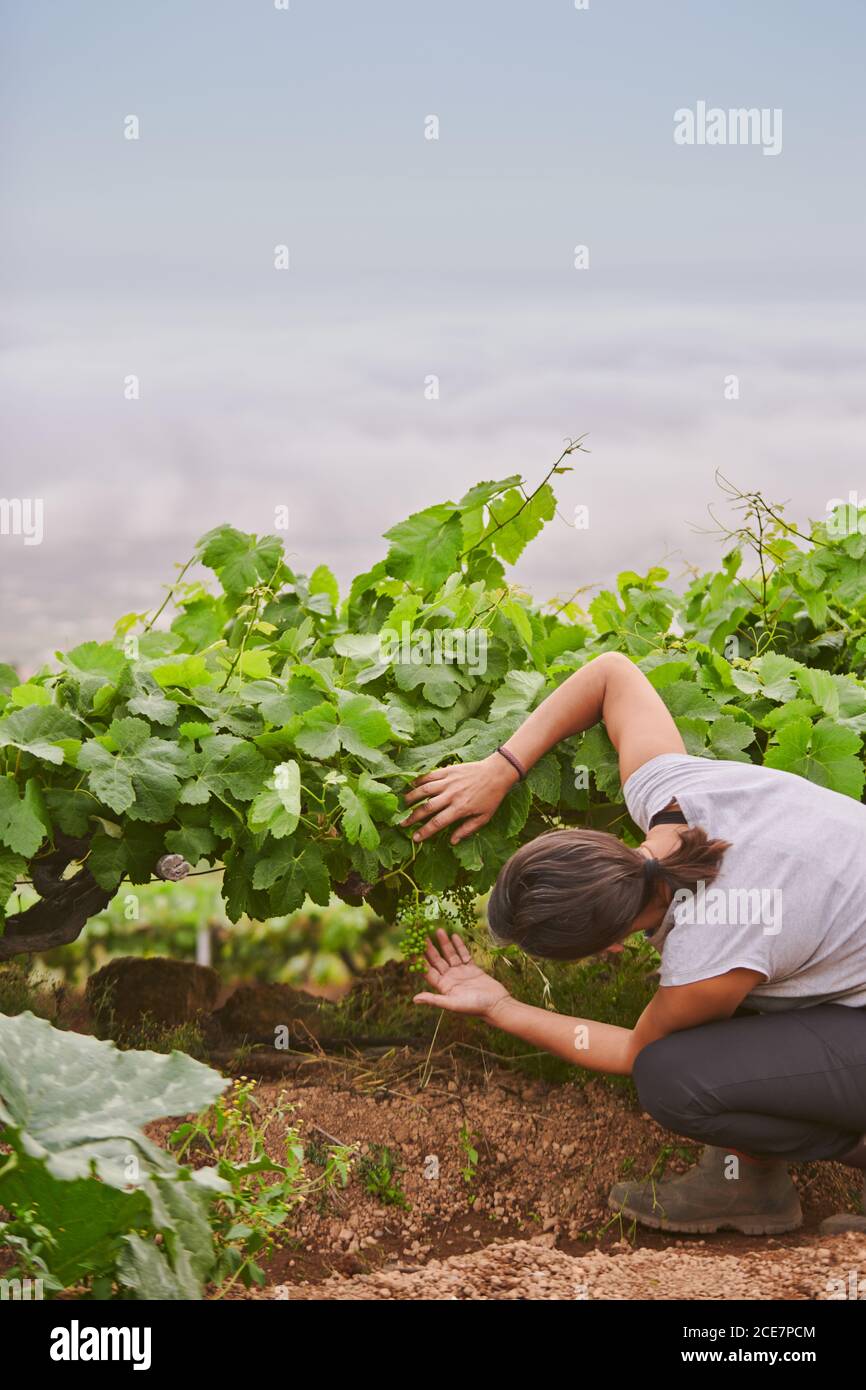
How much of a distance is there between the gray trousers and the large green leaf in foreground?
2.55ft

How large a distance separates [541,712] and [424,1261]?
39.6 inches

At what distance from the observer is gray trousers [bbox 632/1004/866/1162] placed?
2064 mm

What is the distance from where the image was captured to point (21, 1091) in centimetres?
168

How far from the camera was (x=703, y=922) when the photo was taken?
1988 millimetres

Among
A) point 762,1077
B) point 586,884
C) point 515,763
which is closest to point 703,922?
point 586,884

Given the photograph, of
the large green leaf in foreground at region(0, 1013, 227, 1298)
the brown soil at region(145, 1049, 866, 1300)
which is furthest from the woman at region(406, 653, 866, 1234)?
the large green leaf in foreground at region(0, 1013, 227, 1298)

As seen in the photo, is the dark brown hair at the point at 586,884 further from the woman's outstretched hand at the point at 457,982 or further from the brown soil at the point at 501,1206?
the brown soil at the point at 501,1206

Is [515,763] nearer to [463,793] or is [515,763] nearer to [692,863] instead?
[463,793]

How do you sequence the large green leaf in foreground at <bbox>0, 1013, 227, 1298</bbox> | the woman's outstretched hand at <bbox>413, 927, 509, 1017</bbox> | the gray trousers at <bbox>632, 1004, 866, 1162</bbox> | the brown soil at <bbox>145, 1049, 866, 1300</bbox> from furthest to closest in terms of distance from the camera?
the woman's outstretched hand at <bbox>413, 927, 509, 1017</bbox>, the gray trousers at <bbox>632, 1004, 866, 1162</bbox>, the brown soil at <bbox>145, 1049, 866, 1300</bbox>, the large green leaf in foreground at <bbox>0, 1013, 227, 1298</bbox>

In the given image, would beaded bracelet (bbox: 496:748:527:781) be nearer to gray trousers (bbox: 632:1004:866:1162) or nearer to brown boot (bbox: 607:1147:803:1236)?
gray trousers (bbox: 632:1004:866:1162)

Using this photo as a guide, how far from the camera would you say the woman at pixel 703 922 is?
199 centimetres

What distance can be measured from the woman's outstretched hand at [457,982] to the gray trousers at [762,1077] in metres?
0.29

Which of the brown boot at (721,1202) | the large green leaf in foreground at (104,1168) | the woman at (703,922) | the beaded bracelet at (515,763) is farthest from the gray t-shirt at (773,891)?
the large green leaf in foreground at (104,1168)

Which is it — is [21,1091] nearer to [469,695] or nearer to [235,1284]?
[235,1284]
